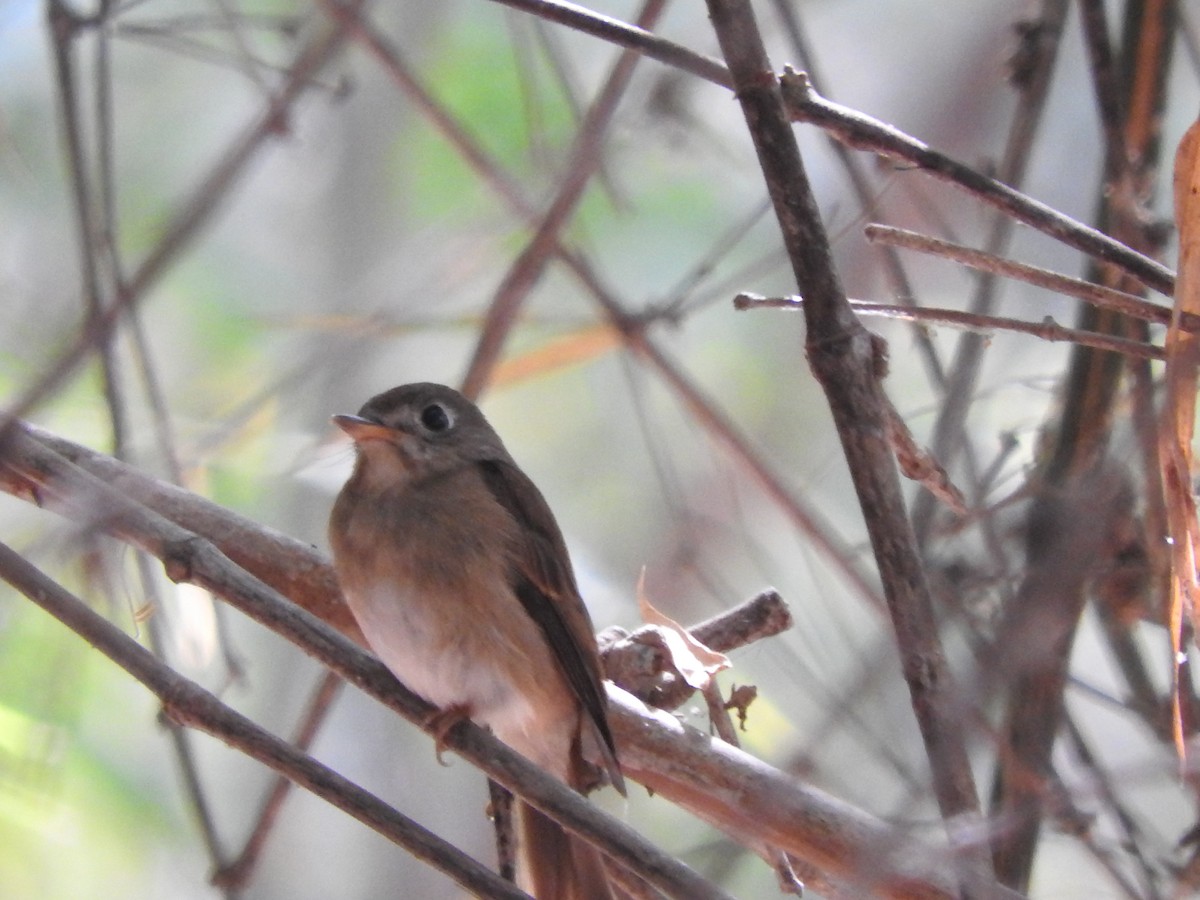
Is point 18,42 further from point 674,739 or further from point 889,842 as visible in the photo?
point 889,842

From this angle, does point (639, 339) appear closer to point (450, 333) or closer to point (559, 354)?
point (559, 354)

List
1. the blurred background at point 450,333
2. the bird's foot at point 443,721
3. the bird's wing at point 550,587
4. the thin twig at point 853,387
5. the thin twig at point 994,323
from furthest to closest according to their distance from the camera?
the blurred background at point 450,333
the bird's wing at point 550,587
the bird's foot at point 443,721
the thin twig at point 994,323
the thin twig at point 853,387

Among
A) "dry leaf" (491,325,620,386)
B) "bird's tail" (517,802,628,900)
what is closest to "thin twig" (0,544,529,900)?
"bird's tail" (517,802,628,900)

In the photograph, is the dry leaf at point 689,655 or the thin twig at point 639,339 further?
the thin twig at point 639,339

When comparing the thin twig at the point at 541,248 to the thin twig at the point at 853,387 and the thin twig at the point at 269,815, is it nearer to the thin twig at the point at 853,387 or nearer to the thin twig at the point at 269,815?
the thin twig at the point at 269,815

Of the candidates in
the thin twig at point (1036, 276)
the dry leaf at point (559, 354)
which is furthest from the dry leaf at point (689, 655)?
the dry leaf at point (559, 354)

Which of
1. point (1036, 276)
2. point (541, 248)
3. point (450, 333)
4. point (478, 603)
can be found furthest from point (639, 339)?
point (450, 333)

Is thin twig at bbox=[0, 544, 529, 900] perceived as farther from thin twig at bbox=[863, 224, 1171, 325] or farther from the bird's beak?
the bird's beak
